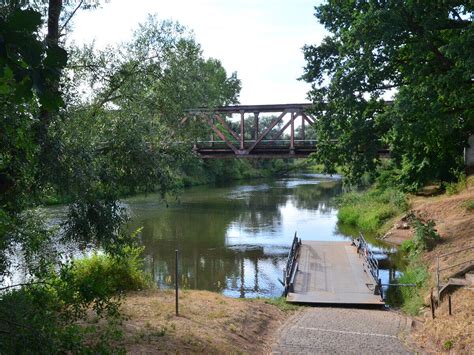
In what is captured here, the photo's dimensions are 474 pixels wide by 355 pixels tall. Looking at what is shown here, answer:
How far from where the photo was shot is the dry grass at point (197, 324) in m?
8.38

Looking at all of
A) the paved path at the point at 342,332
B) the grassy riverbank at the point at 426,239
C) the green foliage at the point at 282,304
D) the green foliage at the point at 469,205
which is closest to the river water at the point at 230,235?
the grassy riverbank at the point at 426,239

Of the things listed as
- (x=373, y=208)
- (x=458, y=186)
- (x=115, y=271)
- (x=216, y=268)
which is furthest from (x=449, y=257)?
(x=373, y=208)

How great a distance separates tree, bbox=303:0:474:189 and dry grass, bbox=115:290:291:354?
23.0ft

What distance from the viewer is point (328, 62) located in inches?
709

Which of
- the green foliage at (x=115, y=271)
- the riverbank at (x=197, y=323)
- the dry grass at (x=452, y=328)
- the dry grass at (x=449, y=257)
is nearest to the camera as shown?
the riverbank at (x=197, y=323)

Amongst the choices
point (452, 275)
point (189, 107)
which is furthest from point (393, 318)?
point (189, 107)

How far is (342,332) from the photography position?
1033 centimetres

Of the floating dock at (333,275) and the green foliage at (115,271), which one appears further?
the floating dock at (333,275)

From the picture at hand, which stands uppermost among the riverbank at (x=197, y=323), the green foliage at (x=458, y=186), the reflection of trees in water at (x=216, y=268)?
the green foliage at (x=458, y=186)

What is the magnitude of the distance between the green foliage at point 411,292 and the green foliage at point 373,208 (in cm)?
1001

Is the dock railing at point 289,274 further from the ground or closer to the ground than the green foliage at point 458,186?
closer to the ground

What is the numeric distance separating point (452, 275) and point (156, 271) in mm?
10502

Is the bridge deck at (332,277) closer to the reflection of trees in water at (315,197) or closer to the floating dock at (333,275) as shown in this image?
the floating dock at (333,275)

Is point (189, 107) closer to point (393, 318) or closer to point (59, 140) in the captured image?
point (59, 140)
